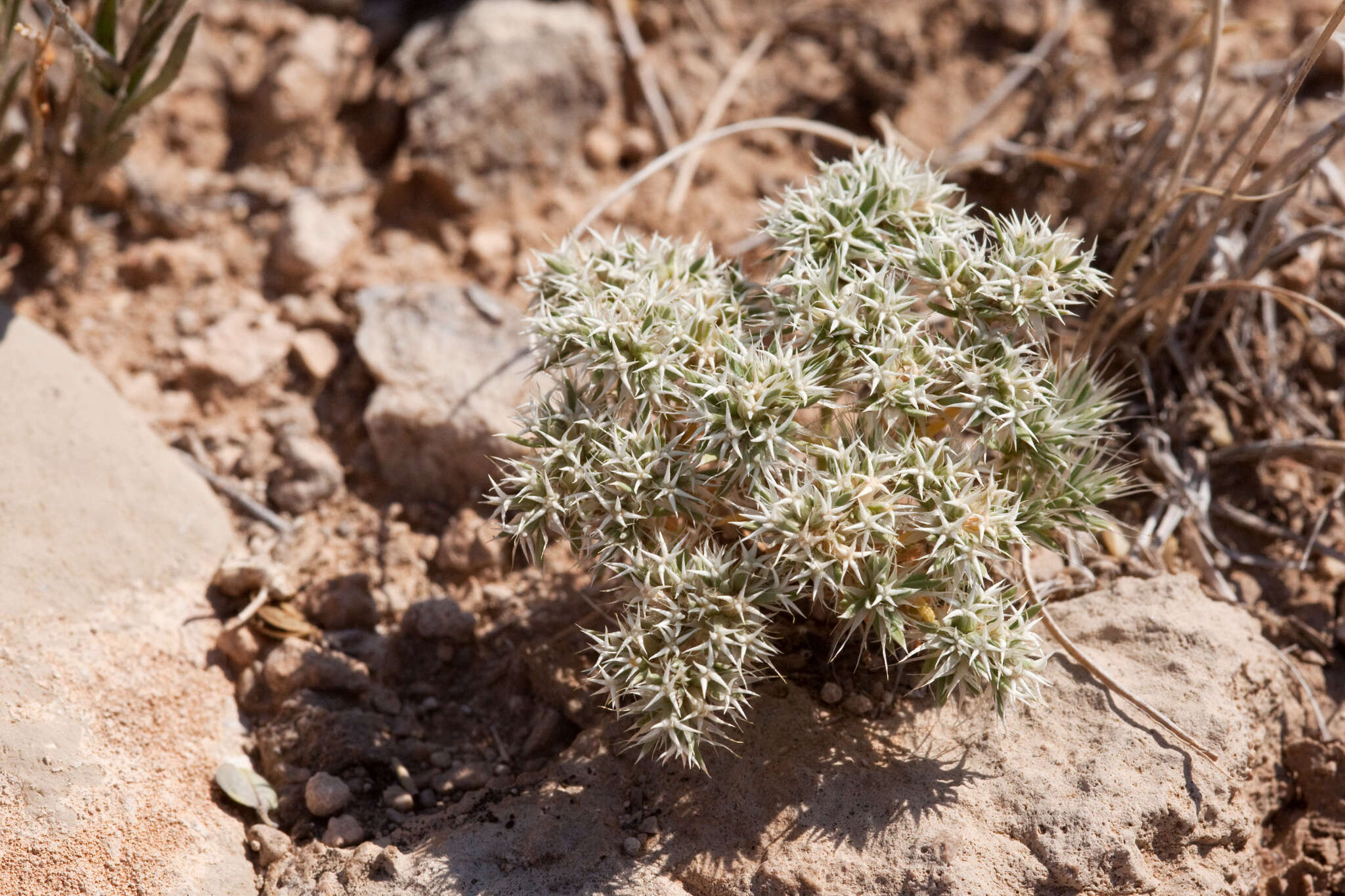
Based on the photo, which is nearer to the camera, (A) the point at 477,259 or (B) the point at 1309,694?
(B) the point at 1309,694

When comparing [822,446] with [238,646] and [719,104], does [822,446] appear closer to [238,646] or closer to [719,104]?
A: [238,646]

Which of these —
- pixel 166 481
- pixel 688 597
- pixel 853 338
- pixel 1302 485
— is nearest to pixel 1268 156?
pixel 1302 485

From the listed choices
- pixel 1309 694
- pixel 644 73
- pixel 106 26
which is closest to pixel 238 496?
pixel 106 26

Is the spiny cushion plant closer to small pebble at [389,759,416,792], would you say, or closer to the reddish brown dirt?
the reddish brown dirt

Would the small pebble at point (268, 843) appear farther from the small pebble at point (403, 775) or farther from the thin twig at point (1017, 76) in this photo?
the thin twig at point (1017, 76)

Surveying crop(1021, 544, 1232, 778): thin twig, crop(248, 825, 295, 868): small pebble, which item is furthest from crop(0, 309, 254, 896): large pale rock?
crop(1021, 544, 1232, 778): thin twig

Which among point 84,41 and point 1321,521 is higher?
point 84,41

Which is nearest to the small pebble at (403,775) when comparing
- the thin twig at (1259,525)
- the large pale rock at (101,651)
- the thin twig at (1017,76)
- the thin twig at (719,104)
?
the large pale rock at (101,651)

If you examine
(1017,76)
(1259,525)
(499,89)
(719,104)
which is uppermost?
(499,89)
